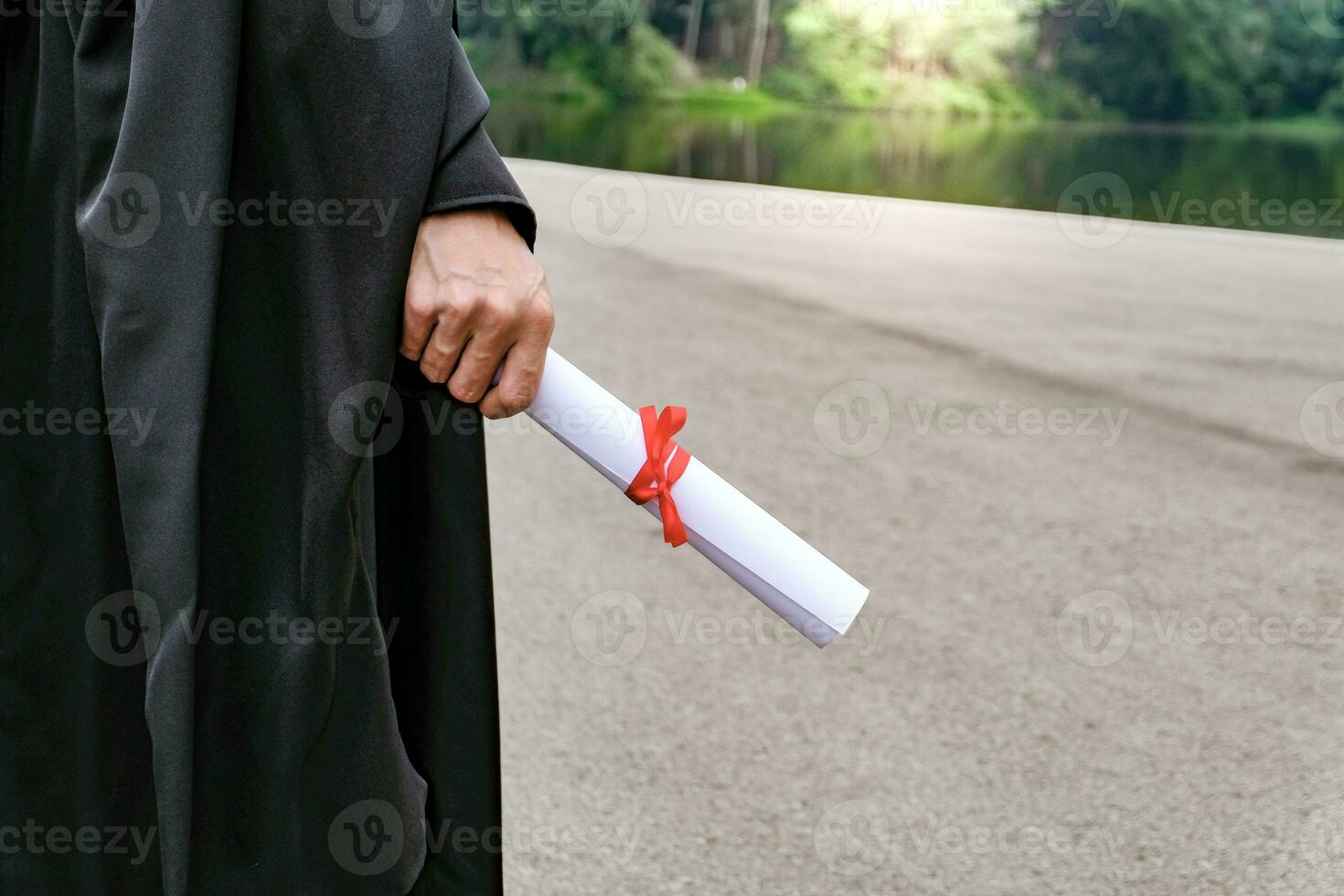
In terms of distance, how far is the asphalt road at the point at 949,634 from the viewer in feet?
7.09

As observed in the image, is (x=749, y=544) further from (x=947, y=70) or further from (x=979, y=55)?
(x=979, y=55)

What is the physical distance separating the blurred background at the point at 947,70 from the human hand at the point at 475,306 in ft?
108

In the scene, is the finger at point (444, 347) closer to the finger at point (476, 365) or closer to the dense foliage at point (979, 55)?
the finger at point (476, 365)

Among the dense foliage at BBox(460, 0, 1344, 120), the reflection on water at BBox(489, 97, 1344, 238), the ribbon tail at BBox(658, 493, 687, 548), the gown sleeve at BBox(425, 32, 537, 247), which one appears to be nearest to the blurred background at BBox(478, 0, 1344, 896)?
the ribbon tail at BBox(658, 493, 687, 548)

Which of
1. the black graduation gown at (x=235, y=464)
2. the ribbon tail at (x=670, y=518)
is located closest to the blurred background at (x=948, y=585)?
the black graduation gown at (x=235, y=464)

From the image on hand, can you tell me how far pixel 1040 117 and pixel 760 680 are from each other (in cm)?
3813

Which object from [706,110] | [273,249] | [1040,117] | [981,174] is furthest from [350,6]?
[1040,117]

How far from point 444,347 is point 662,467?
0.23 metres

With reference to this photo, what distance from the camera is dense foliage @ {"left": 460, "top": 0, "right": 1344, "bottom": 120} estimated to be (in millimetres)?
37094

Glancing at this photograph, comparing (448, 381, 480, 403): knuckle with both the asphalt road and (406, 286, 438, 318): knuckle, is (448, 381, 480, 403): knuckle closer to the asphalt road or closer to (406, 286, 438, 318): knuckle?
(406, 286, 438, 318): knuckle

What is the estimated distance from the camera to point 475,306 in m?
1.04

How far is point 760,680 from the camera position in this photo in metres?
2.72

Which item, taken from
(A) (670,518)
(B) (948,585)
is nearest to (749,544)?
(A) (670,518)

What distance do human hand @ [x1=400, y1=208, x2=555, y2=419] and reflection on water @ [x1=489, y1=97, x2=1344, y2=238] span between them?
16.3m
